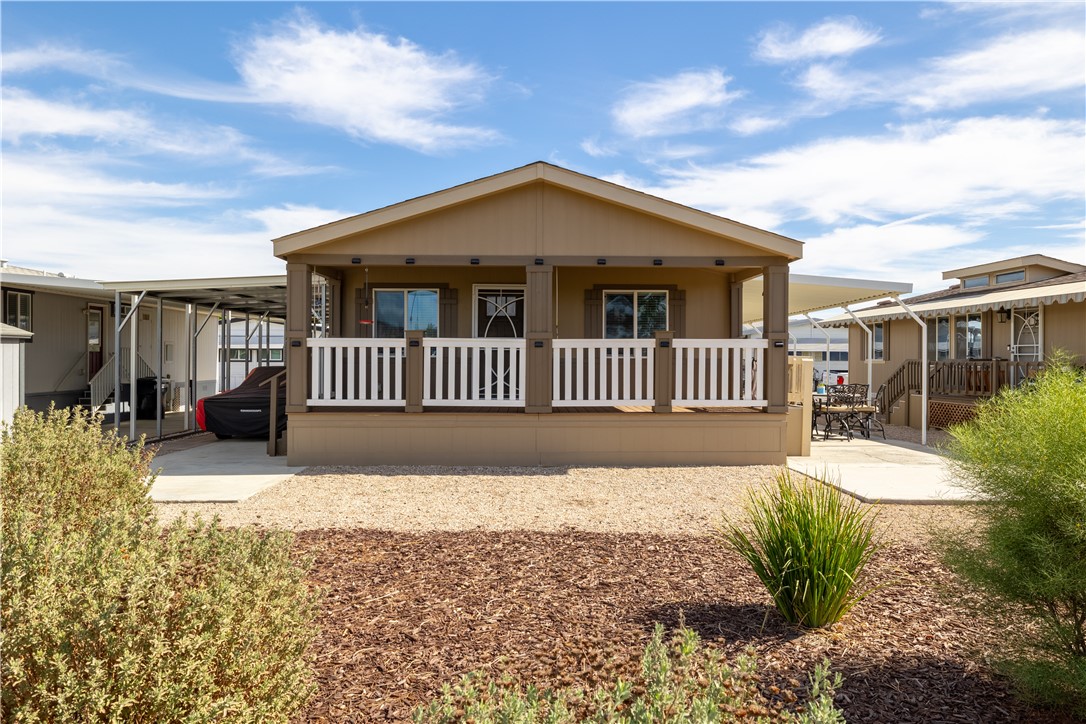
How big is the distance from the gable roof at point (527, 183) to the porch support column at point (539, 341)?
1231 millimetres

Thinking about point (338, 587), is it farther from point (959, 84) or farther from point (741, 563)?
point (959, 84)

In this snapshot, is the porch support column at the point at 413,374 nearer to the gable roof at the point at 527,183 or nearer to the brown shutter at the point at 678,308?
the gable roof at the point at 527,183

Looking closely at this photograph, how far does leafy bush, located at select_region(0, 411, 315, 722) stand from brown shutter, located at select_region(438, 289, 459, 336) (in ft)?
28.5

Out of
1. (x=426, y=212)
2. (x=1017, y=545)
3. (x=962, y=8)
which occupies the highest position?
(x=962, y=8)

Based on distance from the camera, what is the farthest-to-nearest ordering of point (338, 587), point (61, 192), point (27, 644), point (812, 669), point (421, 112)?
point (61, 192), point (421, 112), point (338, 587), point (812, 669), point (27, 644)

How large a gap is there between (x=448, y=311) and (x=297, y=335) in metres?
2.85

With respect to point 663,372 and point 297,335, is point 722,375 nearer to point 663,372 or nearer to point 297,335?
point 663,372

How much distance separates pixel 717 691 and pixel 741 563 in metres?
3.20

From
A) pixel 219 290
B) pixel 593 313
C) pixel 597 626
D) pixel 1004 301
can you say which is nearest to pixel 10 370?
pixel 219 290

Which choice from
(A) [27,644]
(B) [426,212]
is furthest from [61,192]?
(A) [27,644]

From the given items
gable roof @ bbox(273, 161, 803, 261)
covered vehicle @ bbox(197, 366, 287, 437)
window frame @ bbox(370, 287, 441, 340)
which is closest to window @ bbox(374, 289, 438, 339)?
window frame @ bbox(370, 287, 441, 340)

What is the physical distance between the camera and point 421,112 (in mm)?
14148

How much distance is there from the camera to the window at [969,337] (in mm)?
17531

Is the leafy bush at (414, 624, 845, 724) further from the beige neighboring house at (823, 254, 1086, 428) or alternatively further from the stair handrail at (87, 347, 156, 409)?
the stair handrail at (87, 347, 156, 409)
